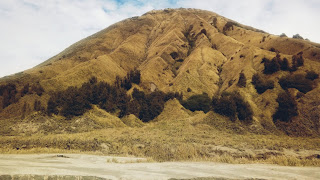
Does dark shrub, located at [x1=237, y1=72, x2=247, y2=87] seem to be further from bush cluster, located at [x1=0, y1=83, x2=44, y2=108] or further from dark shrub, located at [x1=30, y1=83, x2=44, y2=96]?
bush cluster, located at [x1=0, y1=83, x2=44, y2=108]

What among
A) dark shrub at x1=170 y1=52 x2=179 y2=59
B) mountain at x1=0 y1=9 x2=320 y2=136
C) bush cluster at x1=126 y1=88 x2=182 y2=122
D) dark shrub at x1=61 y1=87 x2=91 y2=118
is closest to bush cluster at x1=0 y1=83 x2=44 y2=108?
mountain at x1=0 y1=9 x2=320 y2=136

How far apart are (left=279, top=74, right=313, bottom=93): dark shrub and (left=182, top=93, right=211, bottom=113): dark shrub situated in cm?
1586

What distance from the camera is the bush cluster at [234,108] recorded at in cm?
4006

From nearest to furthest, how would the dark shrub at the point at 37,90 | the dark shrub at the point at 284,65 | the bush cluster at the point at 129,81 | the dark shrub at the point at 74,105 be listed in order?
the dark shrub at the point at 74,105 < the dark shrub at the point at 37,90 < the dark shrub at the point at 284,65 < the bush cluster at the point at 129,81

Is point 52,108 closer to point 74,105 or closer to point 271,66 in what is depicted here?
point 74,105

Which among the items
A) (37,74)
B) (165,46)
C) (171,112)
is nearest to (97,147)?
(171,112)

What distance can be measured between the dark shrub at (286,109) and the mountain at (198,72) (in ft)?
0.49

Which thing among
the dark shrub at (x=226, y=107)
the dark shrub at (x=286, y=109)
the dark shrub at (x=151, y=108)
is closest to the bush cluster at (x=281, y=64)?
the dark shrub at (x=286, y=109)

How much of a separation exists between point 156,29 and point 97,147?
94552mm

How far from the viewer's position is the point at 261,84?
47.7m

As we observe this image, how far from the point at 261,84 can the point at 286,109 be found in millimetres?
9460

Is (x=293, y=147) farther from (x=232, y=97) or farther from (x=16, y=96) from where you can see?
(x=16, y=96)

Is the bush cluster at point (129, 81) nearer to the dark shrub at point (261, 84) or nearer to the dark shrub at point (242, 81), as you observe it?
the dark shrub at point (242, 81)

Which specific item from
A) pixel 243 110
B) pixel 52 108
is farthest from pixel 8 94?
pixel 243 110
